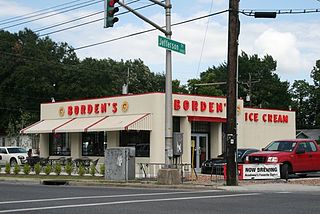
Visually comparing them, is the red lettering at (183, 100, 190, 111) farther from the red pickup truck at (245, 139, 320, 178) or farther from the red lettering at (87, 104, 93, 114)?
the red pickup truck at (245, 139, 320, 178)

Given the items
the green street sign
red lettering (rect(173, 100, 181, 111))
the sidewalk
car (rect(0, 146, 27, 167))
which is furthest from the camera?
car (rect(0, 146, 27, 167))

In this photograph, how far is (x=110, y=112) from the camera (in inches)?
1384

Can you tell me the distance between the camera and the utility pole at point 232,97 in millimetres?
22125

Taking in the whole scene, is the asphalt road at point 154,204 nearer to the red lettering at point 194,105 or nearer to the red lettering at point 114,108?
the red lettering at point 194,105

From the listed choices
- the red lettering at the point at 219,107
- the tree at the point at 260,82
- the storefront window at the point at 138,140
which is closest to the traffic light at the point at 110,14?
the storefront window at the point at 138,140

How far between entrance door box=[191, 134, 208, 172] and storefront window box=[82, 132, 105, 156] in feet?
19.7

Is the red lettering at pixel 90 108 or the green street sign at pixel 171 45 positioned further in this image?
the red lettering at pixel 90 108

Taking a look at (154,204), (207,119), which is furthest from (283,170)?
(154,204)

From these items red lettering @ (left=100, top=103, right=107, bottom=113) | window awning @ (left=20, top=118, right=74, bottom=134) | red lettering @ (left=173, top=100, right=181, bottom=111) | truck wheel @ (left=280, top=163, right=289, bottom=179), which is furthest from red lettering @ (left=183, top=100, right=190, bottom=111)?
truck wheel @ (left=280, top=163, right=289, bottom=179)

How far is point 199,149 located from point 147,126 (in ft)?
16.0

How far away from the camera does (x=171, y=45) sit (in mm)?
22500

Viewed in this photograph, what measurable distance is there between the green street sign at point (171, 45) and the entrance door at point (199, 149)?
12.3 metres

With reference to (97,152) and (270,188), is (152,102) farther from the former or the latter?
(270,188)

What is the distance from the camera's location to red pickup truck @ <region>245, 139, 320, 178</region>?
25.5m
